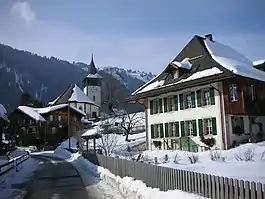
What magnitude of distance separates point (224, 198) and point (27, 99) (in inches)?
3645

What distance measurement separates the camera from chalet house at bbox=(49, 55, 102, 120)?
82.8 m

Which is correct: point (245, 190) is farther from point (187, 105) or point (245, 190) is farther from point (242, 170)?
point (187, 105)

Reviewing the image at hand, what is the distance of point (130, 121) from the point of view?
168 ft

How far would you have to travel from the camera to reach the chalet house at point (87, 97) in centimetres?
8281

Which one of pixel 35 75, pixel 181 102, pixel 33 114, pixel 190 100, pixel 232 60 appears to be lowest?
pixel 181 102

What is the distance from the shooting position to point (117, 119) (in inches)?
2477

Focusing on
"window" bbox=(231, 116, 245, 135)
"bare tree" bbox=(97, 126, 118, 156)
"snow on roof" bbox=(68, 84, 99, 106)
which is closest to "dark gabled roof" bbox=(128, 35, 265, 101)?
"window" bbox=(231, 116, 245, 135)

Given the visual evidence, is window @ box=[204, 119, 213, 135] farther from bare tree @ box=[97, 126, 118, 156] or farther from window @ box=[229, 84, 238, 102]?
bare tree @ box=[97, 126, 118, 156]

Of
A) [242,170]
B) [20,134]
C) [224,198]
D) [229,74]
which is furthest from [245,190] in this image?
[20,134]

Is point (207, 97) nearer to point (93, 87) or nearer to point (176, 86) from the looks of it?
point (176, 86)

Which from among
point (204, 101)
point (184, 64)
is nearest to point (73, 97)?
point (184, 64)

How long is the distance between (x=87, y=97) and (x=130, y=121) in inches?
1457

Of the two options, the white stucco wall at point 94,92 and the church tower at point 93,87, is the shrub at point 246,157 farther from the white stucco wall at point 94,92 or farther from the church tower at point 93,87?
the white stucco wall at point 94,92

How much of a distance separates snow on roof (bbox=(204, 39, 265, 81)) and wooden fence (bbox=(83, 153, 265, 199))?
19.3 meters
